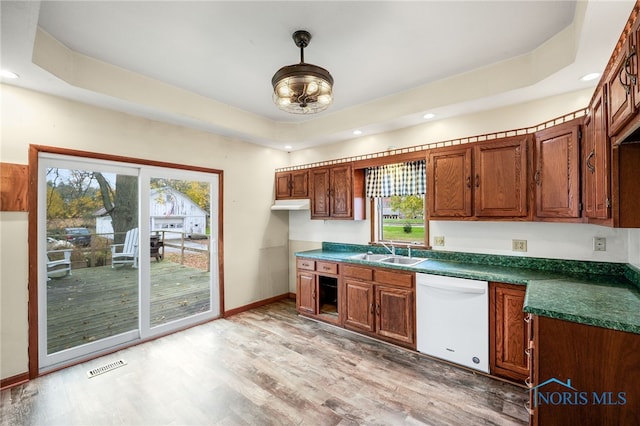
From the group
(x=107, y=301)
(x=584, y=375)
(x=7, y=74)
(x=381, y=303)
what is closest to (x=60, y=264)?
(x=107, y=301)

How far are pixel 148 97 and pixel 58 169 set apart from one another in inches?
44.6

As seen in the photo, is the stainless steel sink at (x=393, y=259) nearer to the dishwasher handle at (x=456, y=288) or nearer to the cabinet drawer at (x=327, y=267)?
the cabinet drawer at (x=327, y=267)

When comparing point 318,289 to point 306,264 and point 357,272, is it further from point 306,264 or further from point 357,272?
point 357,272

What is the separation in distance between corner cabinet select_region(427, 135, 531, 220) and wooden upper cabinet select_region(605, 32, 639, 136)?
104cm

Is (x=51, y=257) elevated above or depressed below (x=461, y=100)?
below

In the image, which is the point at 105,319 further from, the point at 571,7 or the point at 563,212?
the point at 571,7

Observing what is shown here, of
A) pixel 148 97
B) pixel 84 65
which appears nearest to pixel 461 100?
pixel 148 97

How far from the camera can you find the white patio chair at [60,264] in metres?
2.69

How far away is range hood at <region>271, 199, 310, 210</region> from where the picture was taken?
429 cm

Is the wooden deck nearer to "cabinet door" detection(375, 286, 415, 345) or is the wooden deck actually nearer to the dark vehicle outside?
the dark vehicle outside

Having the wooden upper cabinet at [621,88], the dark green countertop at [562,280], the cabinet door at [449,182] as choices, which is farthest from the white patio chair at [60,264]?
the wooden upper cabinet at [621,88]

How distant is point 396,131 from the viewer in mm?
3709

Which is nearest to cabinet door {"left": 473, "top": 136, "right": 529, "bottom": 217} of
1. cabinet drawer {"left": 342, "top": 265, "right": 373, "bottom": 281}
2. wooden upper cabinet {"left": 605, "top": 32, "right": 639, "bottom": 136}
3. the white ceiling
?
→ the white ceiling

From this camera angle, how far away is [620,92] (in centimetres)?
139
